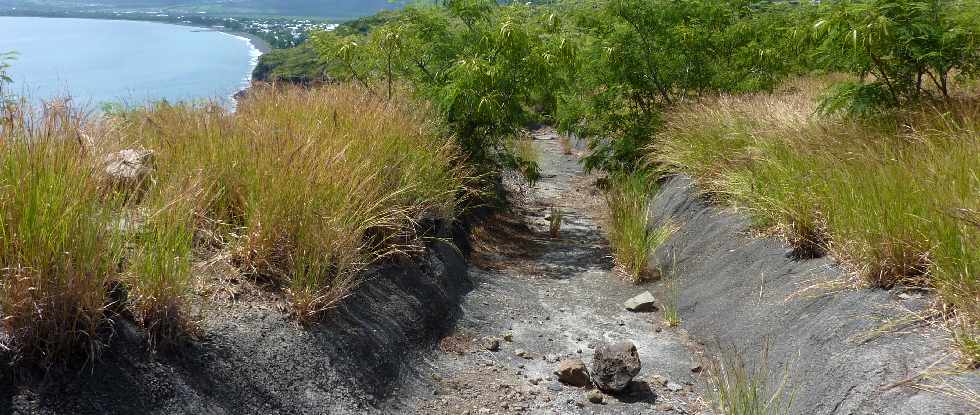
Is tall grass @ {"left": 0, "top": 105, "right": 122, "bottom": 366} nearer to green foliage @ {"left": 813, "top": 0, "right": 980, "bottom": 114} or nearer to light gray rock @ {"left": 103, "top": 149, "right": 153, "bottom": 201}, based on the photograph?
light gray rock @ {"left": 103, "top": 149, "right": 153, "bottom": 201}

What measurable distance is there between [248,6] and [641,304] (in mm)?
69214

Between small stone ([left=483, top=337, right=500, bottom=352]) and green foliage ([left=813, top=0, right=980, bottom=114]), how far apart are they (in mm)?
3829

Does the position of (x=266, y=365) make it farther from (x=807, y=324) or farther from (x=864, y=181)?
(x=864, y=181)

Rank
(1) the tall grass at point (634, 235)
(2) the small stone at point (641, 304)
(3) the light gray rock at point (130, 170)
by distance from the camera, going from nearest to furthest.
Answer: (3) the light gray rock at point (130, 170)
(2) the small stone at point (641, 304)
(1) the tall grass at point (634, 235)

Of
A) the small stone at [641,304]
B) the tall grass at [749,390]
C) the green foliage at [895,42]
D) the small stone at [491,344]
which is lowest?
the small stone at [641,304]

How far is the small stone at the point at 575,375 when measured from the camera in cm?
527

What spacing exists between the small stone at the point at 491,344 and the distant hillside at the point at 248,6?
35.0 meters

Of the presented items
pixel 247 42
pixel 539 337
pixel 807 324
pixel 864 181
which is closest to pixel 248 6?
pixel 247 42

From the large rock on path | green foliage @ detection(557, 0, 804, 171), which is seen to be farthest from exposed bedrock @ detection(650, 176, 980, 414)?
green foliage @ detection(557, 0, 804, 171)

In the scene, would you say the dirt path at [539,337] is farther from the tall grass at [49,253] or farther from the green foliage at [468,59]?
the tall grass at [49,253]

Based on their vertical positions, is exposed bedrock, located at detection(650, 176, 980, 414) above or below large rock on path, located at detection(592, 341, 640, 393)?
above

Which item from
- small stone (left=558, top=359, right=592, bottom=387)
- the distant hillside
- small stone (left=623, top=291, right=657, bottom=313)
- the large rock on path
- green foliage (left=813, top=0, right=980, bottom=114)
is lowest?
the distant hillside

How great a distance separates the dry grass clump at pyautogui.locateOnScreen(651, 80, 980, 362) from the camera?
4176 millimetres

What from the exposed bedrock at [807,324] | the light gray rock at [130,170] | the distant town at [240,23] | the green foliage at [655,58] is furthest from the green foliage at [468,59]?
the distant town at [240,23]
